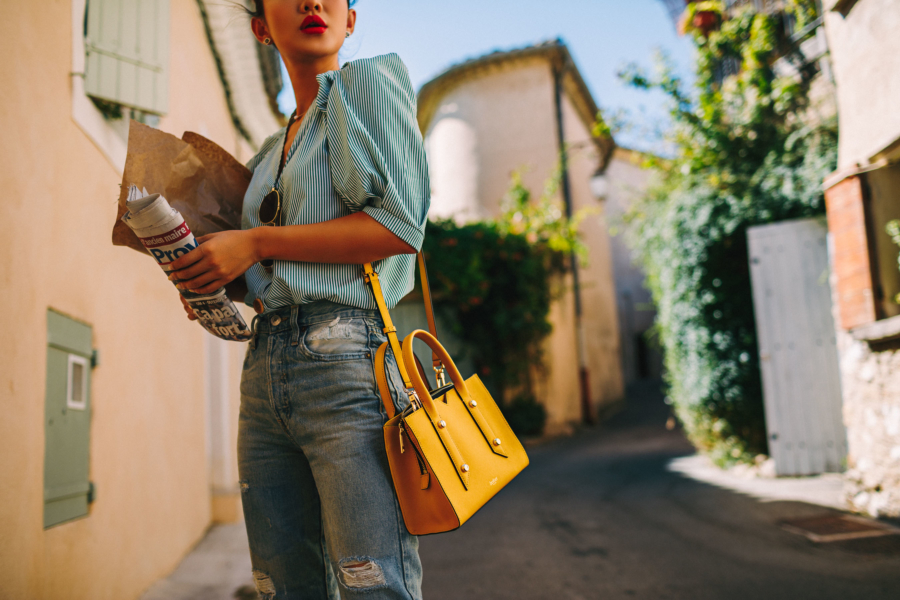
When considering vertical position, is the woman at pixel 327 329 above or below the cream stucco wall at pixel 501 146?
below

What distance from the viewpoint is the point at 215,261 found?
112cm

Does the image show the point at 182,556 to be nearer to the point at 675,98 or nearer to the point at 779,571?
the point at 779,571

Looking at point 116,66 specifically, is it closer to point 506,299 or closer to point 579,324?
point 506,299

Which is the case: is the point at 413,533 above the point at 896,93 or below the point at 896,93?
below

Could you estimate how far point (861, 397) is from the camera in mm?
4590

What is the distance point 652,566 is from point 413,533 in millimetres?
2889

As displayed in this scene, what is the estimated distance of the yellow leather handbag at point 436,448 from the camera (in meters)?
1.08

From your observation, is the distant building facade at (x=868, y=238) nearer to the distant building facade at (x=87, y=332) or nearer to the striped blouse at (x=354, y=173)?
the striped blouse at (x=354, y=173)

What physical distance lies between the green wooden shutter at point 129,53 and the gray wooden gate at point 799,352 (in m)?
5.07

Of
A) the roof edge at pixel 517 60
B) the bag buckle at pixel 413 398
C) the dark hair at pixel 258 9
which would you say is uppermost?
the roof edge at pixel 517 60

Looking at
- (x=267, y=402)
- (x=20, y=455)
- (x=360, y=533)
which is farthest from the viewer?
(x=20, y=455)

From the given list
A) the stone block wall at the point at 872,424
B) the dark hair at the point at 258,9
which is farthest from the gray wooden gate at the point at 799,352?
the dark hair at the point at 258,9

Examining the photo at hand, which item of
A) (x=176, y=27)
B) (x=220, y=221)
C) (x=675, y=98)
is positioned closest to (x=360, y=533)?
(x=220, y=221)

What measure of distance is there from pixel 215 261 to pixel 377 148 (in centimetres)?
35
